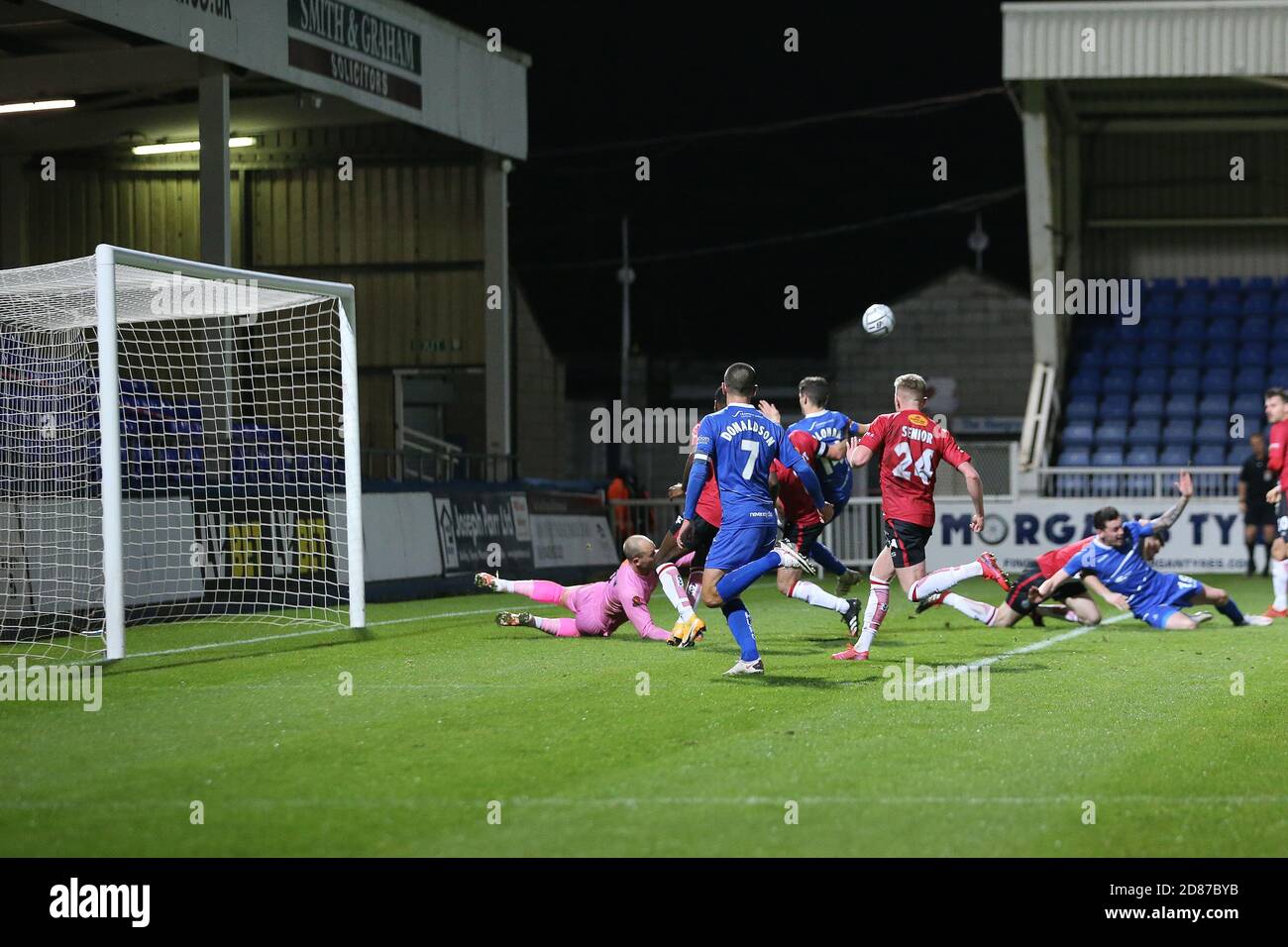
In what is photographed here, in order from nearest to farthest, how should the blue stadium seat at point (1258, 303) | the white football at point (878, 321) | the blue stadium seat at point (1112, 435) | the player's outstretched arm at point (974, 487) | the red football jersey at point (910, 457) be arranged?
the player's outstretched arm at point (974, 487), the red football jersey at point (910, 457), the white football at point (878, 321), the blue stadium seat at point (1112, 435), the blue stadium seat at point (1258, 303)

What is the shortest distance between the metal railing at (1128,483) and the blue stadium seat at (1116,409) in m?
2.93

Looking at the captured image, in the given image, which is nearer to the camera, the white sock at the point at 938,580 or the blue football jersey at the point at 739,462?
the blue football jersey at the point at 739,462

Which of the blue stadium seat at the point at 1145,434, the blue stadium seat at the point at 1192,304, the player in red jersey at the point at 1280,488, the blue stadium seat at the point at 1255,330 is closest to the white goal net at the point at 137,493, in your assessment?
the player in red jersey at the point at 1280,488

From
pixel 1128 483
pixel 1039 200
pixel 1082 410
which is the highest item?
pixel 1039 200

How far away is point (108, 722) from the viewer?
863 cm

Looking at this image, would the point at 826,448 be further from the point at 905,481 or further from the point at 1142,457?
the point at 1142,457

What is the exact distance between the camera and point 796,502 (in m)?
12.9

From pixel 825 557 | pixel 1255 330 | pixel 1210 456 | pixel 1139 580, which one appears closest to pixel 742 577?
pixel 825 557

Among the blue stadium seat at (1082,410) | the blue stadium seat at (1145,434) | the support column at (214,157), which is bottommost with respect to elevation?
the blue stadium seat at (1145,434)

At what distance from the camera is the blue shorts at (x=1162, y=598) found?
14828 millimetres

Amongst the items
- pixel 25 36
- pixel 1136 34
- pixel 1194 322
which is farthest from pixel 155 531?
pixel 1194 322

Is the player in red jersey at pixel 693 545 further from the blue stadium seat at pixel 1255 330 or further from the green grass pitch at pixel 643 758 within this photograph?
the blue stadium seat at pixel 1255 330

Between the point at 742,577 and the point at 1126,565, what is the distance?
6.03m
